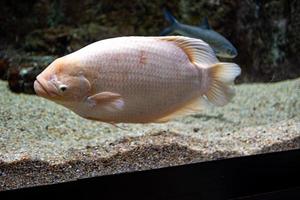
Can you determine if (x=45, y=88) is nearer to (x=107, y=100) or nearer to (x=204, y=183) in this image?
(x=107, y=100)

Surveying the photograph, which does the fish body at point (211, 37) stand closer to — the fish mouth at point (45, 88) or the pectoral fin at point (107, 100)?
the pectoral fin at point (107, 100)

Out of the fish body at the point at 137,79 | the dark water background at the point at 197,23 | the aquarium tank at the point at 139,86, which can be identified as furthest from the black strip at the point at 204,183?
the dark water background at the point at 197,23

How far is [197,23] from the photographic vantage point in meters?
5.38

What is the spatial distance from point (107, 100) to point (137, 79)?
167 millimetres

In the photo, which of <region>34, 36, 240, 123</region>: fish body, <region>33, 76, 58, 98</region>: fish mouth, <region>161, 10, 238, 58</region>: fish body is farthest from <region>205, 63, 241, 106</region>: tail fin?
<region>161, 10, 238, 58</region>: fish body

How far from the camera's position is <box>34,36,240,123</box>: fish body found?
1.64m

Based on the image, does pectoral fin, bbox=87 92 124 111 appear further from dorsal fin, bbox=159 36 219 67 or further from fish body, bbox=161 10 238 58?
fish body, bbox=161 10 238 58

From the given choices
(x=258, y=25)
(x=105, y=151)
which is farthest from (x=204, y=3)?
(x=105, y=151)

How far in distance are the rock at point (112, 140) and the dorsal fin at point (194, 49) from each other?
0.69 meters

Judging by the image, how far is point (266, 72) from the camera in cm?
524

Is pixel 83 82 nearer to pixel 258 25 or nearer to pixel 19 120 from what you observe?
pixel 19 120

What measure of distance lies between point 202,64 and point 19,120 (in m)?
2.01

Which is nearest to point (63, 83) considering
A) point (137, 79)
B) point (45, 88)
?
point (45, 88)

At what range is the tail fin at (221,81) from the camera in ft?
6.03
